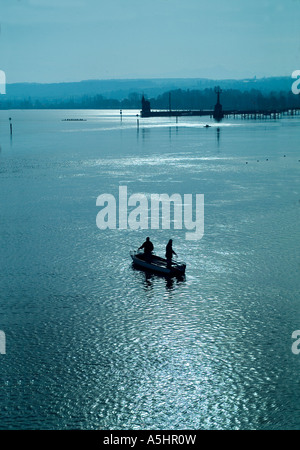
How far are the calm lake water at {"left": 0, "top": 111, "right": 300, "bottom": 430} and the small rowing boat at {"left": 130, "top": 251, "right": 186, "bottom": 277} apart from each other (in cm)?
86

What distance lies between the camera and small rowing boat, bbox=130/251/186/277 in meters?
41.7

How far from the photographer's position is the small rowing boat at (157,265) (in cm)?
4172

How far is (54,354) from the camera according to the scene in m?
29.5

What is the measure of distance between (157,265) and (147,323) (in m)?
10.0

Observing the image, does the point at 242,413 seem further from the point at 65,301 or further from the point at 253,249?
the point at 253,249

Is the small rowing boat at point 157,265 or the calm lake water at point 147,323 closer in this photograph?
the calm lake water at point 147,323

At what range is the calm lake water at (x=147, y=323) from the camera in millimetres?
24672

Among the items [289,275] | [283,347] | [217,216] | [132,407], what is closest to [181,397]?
[132,407]

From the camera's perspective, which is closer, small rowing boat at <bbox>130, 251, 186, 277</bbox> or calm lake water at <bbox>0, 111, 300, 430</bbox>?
calm lake water at <bbox>0, 111, 300, 430</bbox>

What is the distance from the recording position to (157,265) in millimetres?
43125

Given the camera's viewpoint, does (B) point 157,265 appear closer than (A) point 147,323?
No

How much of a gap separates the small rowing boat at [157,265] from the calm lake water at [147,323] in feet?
2.81

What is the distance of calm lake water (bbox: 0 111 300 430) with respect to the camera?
2467 cm

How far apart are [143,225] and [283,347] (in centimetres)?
3001
